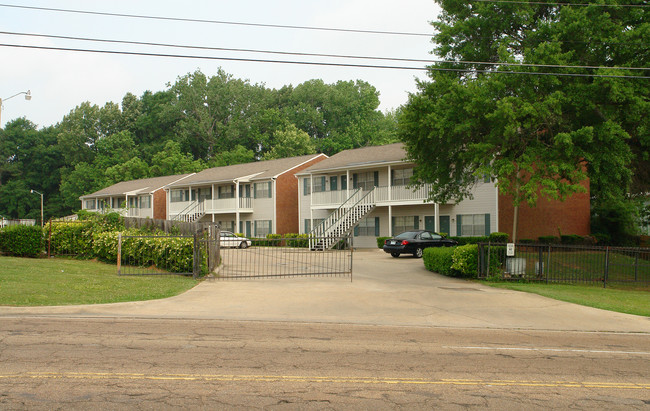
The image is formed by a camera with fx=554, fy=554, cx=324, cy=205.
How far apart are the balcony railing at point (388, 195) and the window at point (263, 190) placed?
6450 millimetres

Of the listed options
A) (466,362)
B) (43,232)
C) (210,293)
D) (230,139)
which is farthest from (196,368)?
(230,139)

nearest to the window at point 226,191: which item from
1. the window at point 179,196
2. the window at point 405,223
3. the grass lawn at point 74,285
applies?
the window at point 179,196

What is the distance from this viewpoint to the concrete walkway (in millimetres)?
12484

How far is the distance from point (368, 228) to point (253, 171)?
49.0ft

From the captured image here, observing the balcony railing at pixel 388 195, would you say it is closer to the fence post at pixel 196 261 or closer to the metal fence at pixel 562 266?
the metal fence at pixel 562 266

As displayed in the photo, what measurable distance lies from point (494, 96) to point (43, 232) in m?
20.1

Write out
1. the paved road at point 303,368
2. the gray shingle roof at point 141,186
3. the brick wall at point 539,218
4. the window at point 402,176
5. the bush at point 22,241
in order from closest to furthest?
1. the paved road at point 303,368
2. the bush at point 22,241
3. the brick wall at point 539,218
4. the window at point 402,176
5. the gray shingle roof at point 141,186

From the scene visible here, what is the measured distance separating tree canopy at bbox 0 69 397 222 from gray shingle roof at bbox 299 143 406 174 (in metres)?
26.8

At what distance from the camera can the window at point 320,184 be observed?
43725mm

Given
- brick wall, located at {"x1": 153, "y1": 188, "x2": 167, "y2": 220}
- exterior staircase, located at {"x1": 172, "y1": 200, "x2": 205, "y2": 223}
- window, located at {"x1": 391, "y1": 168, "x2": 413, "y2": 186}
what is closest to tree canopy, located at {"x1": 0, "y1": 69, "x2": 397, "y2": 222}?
brick wall, located at {"x1": 153, "y1": 188, "x2": 167, "y2": 220}

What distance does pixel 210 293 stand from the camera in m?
15.6

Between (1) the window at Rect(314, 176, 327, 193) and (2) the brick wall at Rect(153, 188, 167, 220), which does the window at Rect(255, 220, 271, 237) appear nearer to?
(1) the window at Rect(314, 176, 327, 193)

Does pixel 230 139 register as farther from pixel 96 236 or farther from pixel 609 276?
pixel 609 276

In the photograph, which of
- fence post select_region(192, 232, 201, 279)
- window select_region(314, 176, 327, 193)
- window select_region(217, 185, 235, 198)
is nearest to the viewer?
fence post select_region(192, 232, 201, 279)
